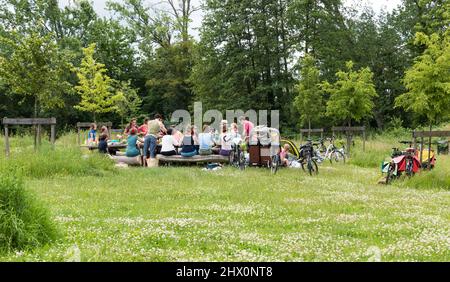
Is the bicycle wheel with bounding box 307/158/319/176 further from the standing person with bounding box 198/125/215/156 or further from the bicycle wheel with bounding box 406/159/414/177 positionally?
the standing person with bounding box 198/125/215/156

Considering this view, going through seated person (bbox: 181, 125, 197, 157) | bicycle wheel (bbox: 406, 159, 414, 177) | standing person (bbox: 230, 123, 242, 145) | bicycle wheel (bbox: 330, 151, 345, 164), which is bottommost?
bicycle wheel (bbox: 330, 151, 345, 164)

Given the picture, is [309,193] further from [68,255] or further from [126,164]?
[126,164]

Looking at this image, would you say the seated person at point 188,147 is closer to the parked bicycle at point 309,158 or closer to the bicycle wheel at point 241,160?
the bicycle wheel at point 241,160

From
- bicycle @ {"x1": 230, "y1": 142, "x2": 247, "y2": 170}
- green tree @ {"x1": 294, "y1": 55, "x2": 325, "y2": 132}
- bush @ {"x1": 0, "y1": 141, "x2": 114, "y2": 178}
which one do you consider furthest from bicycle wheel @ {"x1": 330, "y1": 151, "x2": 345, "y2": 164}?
bush @ {"x1": 0, "y1": 141, "x2": 114, "y2": 178}

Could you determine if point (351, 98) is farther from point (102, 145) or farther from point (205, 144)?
point (102, 145)

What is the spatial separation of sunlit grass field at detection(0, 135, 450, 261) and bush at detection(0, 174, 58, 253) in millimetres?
181

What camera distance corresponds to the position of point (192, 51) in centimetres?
5209

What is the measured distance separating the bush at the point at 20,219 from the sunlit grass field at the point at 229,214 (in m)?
0.18

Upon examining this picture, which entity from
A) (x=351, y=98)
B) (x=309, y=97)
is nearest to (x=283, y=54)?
(x=309, y=97)

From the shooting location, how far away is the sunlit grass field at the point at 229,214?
5695 mm

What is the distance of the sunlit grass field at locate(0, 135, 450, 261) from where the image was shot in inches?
224

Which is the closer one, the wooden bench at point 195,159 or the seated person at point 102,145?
the wooden bench at point 195,159

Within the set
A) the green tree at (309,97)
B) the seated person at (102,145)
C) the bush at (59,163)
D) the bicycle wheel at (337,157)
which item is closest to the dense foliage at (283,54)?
the green tree at (309,97)

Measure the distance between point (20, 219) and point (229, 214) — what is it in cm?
383
